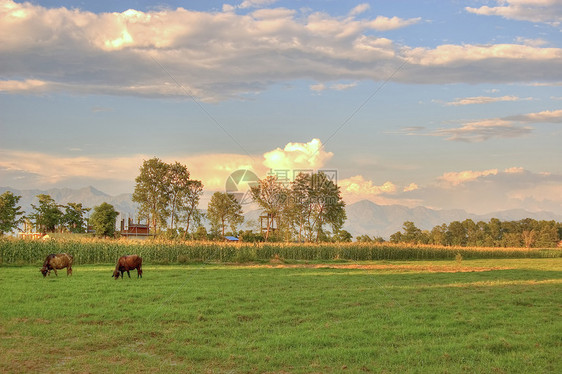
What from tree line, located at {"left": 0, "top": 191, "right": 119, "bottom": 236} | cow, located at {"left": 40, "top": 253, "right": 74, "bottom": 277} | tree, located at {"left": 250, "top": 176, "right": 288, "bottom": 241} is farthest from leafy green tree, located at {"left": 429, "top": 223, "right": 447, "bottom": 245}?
cow, located at {"left": 40, "top": 253, "right": 74, "bottom": 277}

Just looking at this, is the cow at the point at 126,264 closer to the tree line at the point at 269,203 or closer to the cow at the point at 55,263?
the cow at the point at 55,263

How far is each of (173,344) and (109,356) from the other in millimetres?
1442

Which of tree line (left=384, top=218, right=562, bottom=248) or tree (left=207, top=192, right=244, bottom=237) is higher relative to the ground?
tree (left=207, top=192, right=244, bottom=237)

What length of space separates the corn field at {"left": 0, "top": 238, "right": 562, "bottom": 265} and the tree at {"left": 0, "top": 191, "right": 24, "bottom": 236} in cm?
4077

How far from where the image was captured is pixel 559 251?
7938 cm

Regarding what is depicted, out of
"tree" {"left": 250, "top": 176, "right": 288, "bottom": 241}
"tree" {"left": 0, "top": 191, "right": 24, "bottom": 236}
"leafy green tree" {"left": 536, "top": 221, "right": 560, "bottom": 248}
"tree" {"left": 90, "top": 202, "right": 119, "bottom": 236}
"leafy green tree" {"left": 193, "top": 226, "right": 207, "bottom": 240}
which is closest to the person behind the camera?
"tree" {"left": 0, "top": 191, "right": 24, "bottom": 236}

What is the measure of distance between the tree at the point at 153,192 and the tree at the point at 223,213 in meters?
19.0

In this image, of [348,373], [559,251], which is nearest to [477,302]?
[348,373]

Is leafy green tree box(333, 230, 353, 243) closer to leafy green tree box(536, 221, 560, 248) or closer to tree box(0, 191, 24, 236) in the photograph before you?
tree box(0, 191, 24, 236)

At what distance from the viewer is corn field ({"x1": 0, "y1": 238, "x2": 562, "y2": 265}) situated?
37.1 metres

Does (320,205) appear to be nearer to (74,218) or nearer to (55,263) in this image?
(74,218)

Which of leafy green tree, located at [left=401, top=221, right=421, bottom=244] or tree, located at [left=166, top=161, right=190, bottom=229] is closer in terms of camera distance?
tree, located at [left=166, top=161, right=190, bottom=229]

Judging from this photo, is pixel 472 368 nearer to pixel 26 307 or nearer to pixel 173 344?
pixel 173 344

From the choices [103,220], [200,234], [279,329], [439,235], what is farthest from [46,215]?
[439,235]
